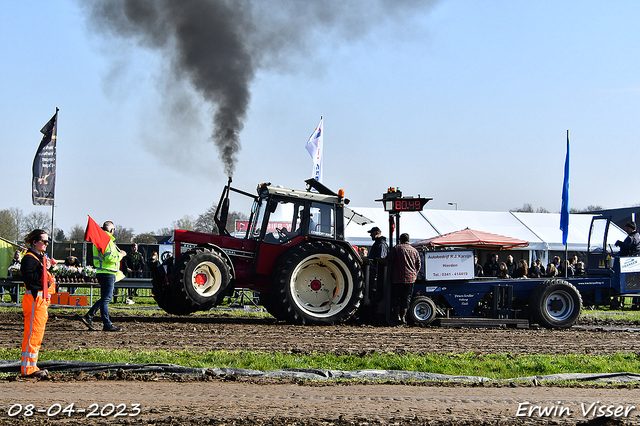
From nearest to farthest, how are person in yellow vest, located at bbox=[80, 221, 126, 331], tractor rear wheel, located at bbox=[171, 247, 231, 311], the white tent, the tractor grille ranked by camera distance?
person in yellow vest, located at bbox=[80, 221, 126, 331] → tractor rear wheel, located at bbox=[171, 247, 231, 311] → the tractor grille → the white tent

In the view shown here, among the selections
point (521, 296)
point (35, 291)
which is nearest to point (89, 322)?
point (35, 291)

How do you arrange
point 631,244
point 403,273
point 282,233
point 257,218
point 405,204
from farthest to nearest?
point 631,244
point 405,204
point 257,218
point 282,233
point 403,273

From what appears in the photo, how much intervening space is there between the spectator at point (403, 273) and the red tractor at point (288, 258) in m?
0.63

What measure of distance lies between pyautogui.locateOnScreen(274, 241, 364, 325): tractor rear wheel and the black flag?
34.7 ft

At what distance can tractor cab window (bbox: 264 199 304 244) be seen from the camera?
11.8 m

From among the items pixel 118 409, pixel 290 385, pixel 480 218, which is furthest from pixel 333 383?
pixel 480 218

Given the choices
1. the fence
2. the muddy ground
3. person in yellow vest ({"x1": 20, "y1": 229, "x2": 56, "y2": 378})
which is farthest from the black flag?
person in yellow vest ({"x1": 20, "y1": 229, "x2": 56, "y2": 378})

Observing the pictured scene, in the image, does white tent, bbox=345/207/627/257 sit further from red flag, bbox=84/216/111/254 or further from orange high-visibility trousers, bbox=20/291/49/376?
orange high-visibility trousers, bbox=20/291/49/376

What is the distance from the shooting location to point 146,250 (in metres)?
25.3

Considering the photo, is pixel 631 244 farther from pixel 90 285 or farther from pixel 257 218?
pixel 90 285

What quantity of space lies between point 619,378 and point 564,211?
12690mm

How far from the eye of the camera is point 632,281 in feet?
42.0

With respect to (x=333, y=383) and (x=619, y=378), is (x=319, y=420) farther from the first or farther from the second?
(x=619, y=378)

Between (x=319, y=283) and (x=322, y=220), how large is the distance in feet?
3.72
